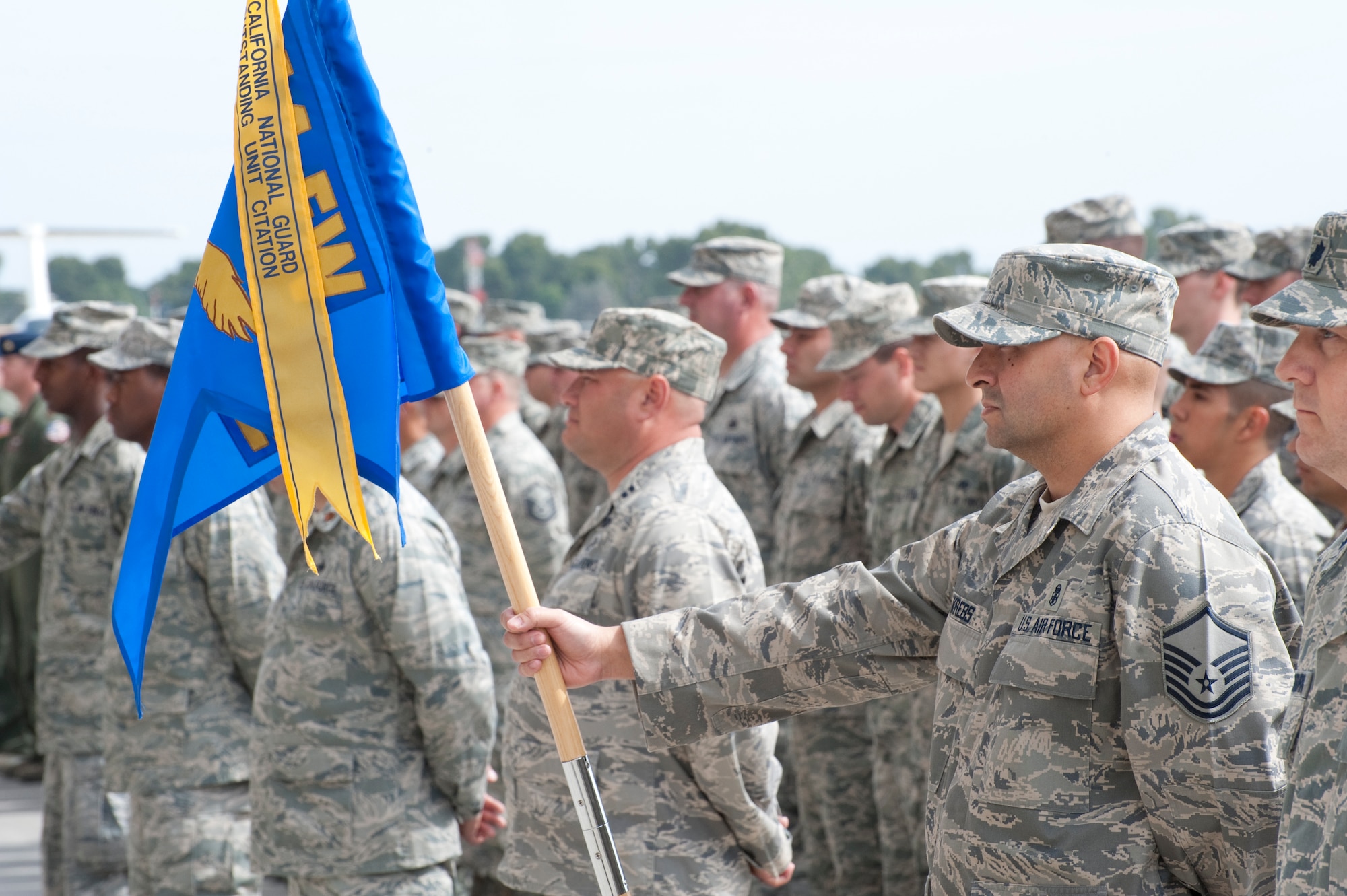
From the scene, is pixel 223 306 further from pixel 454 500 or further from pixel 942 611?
pixel 454 500

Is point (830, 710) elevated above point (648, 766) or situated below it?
below

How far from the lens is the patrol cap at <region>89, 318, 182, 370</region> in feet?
17.6

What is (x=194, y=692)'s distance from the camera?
16.3 feet

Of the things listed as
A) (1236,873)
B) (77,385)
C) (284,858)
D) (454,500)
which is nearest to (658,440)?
(284,858)

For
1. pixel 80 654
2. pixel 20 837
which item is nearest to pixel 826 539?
pixel 80 654

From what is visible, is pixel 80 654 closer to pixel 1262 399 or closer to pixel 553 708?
pixel 553 708

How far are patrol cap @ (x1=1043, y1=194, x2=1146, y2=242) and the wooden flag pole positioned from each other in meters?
5.31

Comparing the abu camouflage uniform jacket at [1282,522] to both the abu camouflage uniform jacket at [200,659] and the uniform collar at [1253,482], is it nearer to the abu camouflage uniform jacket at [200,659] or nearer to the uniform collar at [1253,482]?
the uniform collar at [1253,482]

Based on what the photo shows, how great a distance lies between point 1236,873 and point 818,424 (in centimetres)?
416

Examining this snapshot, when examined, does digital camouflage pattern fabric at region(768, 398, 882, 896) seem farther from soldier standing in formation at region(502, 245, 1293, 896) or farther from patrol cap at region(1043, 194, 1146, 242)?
soldier standing in formation at region(502, 245, 1293, 896)

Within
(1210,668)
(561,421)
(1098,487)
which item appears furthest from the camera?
(561,421)

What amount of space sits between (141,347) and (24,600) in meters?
4.35

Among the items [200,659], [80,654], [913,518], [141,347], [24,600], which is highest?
[141,347]

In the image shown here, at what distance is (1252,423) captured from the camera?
4008 millimetres
